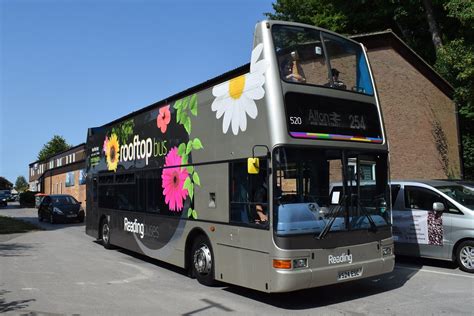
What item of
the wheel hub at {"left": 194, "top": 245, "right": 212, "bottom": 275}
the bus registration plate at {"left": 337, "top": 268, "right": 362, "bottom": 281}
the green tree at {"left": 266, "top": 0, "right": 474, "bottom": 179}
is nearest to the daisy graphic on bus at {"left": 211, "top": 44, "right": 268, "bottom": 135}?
the wheel hub at {"left": 194, "top": 245, "right": 212, "bottom": 275}

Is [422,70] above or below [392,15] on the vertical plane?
below

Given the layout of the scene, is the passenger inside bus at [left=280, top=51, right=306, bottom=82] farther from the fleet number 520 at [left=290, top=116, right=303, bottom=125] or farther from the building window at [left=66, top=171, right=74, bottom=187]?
the building window at [left=66, top=171, right=74, bottom=187]

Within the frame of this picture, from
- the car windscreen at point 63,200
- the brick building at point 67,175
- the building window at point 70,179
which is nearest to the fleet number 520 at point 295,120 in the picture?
the car windscreen at point 63,200

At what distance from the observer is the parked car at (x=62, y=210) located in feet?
80.2

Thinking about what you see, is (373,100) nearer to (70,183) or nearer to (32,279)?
Answer: (32,279)

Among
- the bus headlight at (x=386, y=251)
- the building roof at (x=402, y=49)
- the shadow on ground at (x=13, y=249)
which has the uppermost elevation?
the building roof at (x=402, y=49)

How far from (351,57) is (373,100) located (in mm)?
895

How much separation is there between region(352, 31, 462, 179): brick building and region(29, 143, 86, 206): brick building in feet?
88.9

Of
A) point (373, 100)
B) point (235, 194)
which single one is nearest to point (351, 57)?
point (373, 100)

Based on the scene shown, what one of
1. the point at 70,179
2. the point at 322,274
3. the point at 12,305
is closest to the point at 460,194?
the point at 322,274

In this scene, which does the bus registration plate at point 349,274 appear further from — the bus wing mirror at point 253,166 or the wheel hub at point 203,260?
the wheel hub at point 203,260

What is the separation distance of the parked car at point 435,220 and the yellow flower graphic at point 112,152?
7263mm

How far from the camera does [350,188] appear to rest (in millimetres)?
7223

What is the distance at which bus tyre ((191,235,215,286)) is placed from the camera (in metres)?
8.16
